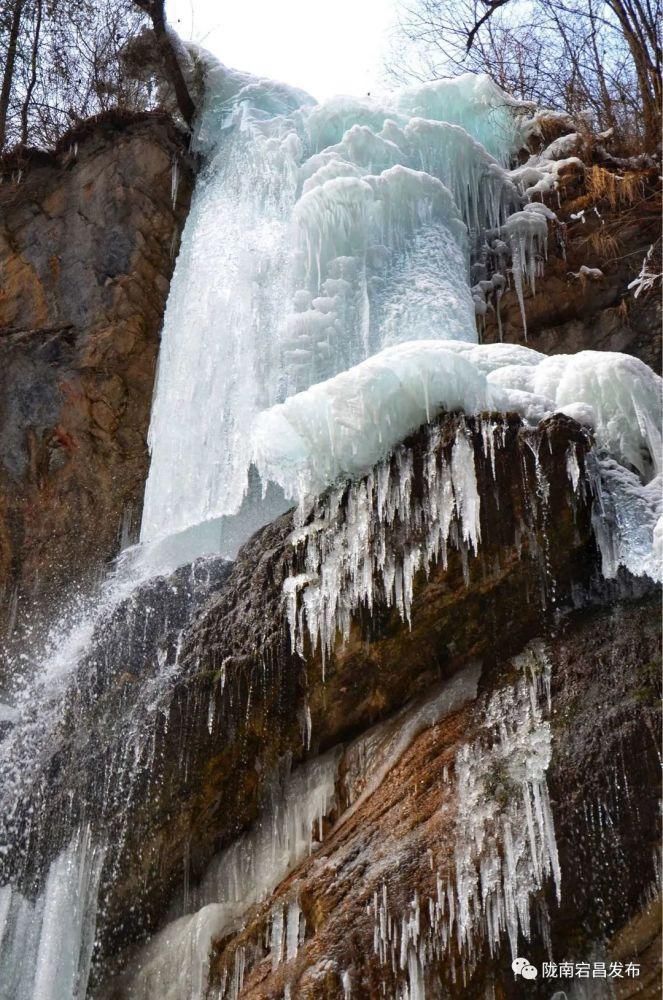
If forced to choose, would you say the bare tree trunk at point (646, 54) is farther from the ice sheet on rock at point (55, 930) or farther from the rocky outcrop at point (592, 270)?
the ice sheet on rock at point (55, 930)

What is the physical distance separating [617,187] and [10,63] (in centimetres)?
593

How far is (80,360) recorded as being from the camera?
832 centimetres

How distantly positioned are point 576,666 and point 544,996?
148cm

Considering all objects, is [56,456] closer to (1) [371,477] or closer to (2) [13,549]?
(2) [13,549]

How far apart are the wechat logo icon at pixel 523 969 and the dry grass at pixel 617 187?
6127 mm

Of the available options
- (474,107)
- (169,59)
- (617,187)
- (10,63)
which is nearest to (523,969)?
(617,187)

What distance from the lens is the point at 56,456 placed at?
8211 mm

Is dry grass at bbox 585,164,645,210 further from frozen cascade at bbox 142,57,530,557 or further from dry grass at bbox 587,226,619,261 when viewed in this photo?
frozen cascade at bbox 142,57,530,557

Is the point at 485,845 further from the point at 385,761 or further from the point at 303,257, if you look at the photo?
the point at 303,257

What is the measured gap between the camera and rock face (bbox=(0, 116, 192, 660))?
816cm

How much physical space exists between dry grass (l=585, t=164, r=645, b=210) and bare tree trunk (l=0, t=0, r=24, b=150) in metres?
5.47

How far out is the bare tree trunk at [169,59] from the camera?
29.5 feet

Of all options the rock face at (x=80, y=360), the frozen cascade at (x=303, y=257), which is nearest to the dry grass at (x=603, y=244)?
the frozen cascade at (x=303, y=257)

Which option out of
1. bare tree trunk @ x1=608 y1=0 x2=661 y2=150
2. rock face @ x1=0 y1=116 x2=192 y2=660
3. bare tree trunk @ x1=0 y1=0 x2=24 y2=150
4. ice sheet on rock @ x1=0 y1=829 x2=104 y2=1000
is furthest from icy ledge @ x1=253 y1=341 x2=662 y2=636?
bare tree trunk @ x1=0 y1=0 x2=24 y2=150
